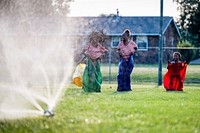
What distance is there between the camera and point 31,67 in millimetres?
18938

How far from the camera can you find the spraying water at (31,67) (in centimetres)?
1143

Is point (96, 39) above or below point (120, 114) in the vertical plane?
above

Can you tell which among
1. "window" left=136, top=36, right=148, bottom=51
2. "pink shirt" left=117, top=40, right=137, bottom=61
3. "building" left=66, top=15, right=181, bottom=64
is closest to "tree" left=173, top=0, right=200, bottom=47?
"building" left=66, top=15, right=181, bottom=64

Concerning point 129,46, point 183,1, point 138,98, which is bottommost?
point 138,98

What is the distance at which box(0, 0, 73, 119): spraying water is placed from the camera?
37.5 ft

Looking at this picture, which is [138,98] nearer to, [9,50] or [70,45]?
[9,50]

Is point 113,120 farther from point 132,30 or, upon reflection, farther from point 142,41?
point 132,30

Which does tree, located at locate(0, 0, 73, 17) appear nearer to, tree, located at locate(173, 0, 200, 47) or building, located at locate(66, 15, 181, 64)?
building, located at locate(66, 15, 181, 64)

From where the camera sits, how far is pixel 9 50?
29.0m

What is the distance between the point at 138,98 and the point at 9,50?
1685cm

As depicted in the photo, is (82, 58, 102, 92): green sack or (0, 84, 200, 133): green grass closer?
(0, 84, 200, 133): green grass

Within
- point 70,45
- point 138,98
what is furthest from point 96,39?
point 70,45

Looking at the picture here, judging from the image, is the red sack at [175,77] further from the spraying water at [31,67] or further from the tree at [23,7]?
the tree at [23,7]

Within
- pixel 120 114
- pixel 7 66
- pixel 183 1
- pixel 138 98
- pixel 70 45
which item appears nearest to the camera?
pixel 120 114
